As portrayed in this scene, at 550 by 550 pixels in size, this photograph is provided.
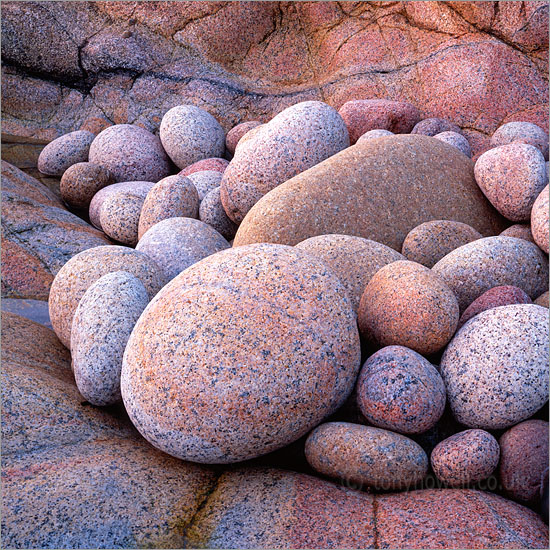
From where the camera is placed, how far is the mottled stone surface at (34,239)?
513cm

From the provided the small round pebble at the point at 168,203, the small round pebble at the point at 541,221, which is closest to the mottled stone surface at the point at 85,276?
the small round pebble at the point at 168,203

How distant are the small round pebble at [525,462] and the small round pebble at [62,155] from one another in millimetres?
6715

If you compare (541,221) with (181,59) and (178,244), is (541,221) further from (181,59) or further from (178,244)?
(181,59)

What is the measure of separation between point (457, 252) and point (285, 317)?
1551 mm

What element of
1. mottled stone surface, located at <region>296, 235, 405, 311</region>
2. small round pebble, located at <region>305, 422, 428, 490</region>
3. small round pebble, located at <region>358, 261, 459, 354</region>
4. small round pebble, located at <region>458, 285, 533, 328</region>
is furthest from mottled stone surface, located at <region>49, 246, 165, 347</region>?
small round pebble, located at <region>458, 285, 533, 328</region>

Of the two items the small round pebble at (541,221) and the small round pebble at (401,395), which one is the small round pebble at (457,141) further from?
the small round pebble at (401,395)

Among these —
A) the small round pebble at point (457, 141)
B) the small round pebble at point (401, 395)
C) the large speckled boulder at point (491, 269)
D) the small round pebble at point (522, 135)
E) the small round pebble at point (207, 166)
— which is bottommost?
the small round pebble at point (207, 166)

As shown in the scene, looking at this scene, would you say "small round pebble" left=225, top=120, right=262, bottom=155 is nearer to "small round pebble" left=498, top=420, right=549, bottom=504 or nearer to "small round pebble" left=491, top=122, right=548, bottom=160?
"small round pebble" left=491, top=122, right=548, bottom=160

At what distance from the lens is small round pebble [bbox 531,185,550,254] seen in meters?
3.73

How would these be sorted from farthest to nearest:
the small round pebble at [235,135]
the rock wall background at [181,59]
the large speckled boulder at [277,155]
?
the rock wall background at [181,59] → the small round pebble at [235,135] → the large speckled boulder at [277,155]

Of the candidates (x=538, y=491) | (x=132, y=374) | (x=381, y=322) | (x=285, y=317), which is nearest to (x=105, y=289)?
(x=132, y=374)

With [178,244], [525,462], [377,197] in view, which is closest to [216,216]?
[178,244]

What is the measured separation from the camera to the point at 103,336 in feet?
10.6

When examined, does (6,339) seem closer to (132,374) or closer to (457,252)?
(132,374)
